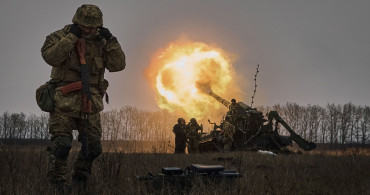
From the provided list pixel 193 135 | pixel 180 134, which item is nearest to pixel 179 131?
pixel 180 134

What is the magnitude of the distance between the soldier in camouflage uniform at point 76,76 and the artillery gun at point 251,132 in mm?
9205

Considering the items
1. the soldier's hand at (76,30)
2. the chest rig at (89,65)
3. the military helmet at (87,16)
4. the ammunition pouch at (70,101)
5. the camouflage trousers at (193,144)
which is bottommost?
the camouflage trousers at (193,144)

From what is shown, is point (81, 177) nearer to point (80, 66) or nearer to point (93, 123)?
point (93, 123)

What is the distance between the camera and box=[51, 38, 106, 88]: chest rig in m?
3.96

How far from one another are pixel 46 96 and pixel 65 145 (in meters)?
0.66

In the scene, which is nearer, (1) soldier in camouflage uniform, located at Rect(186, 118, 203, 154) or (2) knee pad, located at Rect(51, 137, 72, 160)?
(2) knee pad, located at Rect(51, 137, 72, 160)

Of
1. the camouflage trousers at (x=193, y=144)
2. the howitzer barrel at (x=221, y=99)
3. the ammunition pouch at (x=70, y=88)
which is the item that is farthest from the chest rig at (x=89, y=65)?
the camouflage trousers at (x=193, y=144)

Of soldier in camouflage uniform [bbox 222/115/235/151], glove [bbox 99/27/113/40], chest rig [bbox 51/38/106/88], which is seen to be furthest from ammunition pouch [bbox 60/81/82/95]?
soldier in camouflage uniform [bbox 222/115/235/151]

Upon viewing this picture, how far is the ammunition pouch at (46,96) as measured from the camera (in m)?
3.87

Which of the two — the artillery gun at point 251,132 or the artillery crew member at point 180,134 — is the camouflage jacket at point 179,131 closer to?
the artillery crew member at point 180,134

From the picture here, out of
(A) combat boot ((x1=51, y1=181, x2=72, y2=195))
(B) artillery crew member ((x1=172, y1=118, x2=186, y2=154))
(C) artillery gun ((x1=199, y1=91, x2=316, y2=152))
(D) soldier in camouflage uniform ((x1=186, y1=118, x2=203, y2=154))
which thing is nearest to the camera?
(A) combat boot ((x1=51, y1=181, x2=72, y2=195))

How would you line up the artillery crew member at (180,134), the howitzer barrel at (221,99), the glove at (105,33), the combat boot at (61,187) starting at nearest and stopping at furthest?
the combat boot at (61,187)
the glove at (105,33)
the artillery crew member at (180,134)
the howitzer barrel at (221,99)

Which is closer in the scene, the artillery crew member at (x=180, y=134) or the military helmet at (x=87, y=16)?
the military helmet at (x=87, y=16)

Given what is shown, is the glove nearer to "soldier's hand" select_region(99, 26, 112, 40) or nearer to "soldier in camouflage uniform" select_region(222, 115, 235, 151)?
"soldier's hand" select_region(99, 26, 112, 40)
